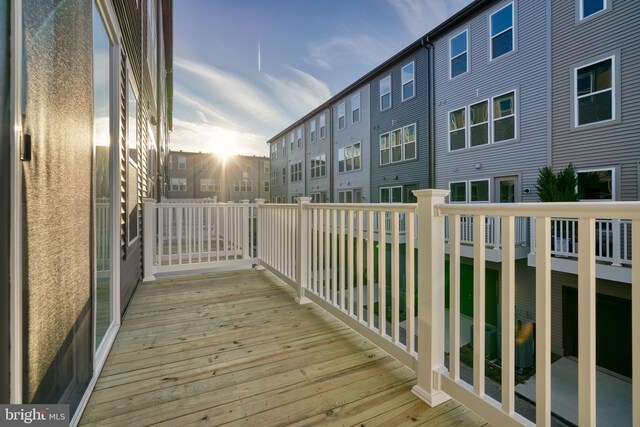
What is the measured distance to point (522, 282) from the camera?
287 inches

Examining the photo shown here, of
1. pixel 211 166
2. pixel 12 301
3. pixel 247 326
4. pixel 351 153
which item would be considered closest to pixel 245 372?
pixel 247 326

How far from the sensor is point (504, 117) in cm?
795

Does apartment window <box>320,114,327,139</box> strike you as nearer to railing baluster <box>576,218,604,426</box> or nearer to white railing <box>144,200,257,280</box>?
white railing <box>144,200,257,280</box>

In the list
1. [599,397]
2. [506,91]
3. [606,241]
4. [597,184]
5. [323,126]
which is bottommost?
[599,397]

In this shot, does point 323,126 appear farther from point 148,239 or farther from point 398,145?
point 148,239

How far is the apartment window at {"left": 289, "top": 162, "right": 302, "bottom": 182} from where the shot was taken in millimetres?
18453

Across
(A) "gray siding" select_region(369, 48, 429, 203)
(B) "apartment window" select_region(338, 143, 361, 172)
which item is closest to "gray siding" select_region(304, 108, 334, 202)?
(B) "apartment window" select_region(338, 143, 361, 172)

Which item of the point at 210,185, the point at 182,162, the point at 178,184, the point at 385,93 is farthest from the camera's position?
Result: the point at 210,185

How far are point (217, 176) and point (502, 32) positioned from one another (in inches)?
888

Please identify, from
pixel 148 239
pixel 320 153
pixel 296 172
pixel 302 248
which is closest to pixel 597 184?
pixel 302 248

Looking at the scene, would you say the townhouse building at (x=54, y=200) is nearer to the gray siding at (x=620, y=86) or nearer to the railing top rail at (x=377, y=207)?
the railing top rail at (x=377, y=207)

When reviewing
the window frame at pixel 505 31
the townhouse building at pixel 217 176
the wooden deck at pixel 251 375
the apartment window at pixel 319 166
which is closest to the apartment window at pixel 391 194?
the apartment window at pixel 319 166

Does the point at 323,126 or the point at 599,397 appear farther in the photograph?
the point at 323,126

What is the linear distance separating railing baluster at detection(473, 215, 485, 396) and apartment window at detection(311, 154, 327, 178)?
14.7 metres
